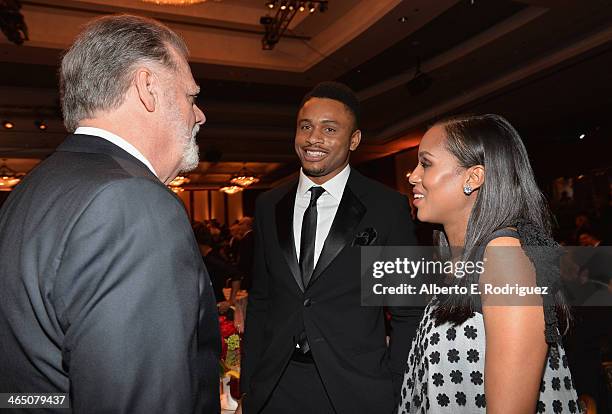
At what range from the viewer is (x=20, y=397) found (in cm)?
90

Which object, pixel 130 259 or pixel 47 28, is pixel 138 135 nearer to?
pixel 130 259

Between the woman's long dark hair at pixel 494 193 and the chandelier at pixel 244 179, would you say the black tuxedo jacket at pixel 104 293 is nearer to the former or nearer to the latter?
the woman's long dark hair at pixel 494 193

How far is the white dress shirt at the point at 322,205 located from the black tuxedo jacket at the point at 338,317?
32 mm

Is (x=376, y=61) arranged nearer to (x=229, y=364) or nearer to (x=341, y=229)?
(x=341, y=229)

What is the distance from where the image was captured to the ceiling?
654 cm

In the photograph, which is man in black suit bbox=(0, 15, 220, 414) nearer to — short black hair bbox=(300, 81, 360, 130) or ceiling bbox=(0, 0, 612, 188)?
short black hair bbox=(300, 81, 360, 130)

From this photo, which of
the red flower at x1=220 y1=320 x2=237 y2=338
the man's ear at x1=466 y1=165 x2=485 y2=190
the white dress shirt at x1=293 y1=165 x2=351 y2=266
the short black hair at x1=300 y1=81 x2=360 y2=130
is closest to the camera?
the man's ear at x1=466 y1=165 x2=485 y2=190

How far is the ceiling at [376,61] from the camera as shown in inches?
257

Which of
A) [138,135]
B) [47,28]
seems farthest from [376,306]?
[47,28]

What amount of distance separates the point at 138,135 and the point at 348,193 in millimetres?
1207

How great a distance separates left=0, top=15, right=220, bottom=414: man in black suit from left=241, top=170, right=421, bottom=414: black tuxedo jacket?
3.20 feet

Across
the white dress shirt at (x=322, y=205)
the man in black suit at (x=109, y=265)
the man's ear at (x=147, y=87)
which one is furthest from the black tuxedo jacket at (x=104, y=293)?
the white dress shirt at (x=322, y=205)

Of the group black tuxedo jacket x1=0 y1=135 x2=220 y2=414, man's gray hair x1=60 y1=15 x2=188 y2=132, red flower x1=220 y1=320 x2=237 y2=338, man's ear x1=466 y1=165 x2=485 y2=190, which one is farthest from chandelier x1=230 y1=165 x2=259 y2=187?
black tuxedo jacket x1=0 y1=135 x2=220 y2=414

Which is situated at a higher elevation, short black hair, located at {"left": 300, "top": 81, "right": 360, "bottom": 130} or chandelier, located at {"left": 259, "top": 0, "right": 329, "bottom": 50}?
chandelier, located at {"left": 259, "top": 0, "right": 329, "bottom": 50}
